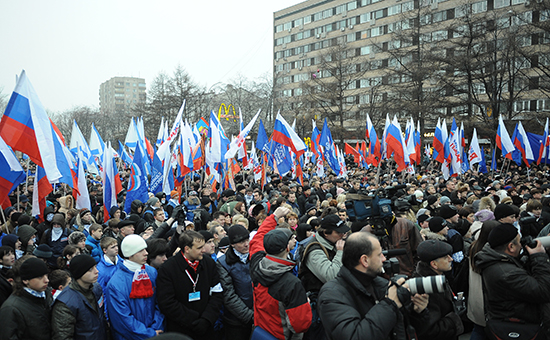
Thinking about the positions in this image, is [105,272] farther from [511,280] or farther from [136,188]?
[136,188]

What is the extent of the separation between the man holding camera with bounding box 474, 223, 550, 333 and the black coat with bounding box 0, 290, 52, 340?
3862mm

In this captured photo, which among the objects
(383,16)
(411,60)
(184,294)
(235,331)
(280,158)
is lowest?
(235,331)

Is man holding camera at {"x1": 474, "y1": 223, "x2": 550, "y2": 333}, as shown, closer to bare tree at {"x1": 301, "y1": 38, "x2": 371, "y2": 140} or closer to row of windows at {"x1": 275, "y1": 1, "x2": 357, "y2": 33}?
bare tree at {"x1": 301, "y1": 38, "x2": 371, "y2": 140}

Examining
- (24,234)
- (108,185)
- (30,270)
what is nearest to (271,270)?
(30,270)

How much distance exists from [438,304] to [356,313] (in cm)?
97

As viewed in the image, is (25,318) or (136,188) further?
(136,188)

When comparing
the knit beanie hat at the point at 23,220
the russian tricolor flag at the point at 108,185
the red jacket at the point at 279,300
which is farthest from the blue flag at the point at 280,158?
the red jacket at the point at 279,300

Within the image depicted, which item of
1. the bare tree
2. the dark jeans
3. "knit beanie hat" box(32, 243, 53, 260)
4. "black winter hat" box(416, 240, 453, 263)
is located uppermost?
the bare tree

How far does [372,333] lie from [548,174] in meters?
22.0

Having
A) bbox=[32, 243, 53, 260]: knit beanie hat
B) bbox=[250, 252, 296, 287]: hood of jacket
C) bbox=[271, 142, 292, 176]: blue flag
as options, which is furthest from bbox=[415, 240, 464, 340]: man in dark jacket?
bbox=[271, 142, 292, 176]: blue flag

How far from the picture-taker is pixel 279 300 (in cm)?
342

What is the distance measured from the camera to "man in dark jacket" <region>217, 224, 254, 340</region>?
4.49 m

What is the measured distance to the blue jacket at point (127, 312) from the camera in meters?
3.93

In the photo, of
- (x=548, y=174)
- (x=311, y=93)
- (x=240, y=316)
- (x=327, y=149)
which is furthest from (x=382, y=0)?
(x=240, y=316)
